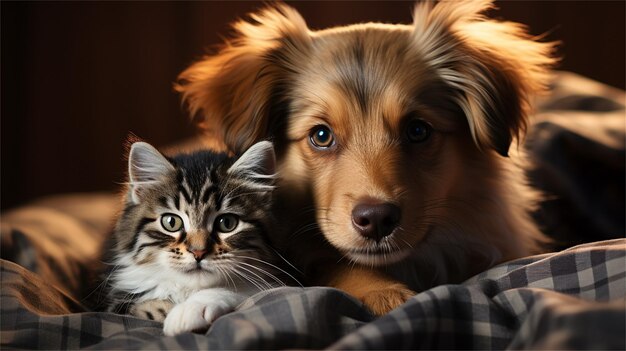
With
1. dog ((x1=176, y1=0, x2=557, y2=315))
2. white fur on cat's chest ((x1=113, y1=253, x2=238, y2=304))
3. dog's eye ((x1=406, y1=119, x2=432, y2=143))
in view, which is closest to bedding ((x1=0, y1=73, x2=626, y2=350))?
white fur on cat's chest ((x1=113, y1=253, x2=238, y2=304))

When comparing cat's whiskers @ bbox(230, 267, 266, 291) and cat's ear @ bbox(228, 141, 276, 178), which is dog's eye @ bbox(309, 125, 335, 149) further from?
cat's whiskers @ bbox(230, 267, 266, 291)

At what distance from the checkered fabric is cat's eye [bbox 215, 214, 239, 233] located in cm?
22

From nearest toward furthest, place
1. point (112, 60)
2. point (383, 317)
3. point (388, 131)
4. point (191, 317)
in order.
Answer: point (383, 317)
point (191, 317)
point (388, 131)
point (112, 60)

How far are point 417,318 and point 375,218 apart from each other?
0.40 meters

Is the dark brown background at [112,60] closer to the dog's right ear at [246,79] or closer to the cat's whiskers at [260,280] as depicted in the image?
the dog's right ear at [246,79]

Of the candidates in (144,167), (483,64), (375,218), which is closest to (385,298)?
(375,218)

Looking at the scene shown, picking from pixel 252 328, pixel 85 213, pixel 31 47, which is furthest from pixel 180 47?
pixel 252 328

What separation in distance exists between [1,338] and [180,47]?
2690mm

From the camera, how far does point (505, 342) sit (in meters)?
1.23

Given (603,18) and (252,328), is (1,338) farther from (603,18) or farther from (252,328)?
(603,18)

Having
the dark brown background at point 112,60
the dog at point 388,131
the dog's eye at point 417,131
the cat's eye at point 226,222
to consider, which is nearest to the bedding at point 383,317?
the cat's eye at point 226,222

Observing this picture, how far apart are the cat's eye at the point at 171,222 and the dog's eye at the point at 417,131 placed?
0.65 meters

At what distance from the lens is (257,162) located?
5.35 feet

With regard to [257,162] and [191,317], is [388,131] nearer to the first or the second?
[257,162]
